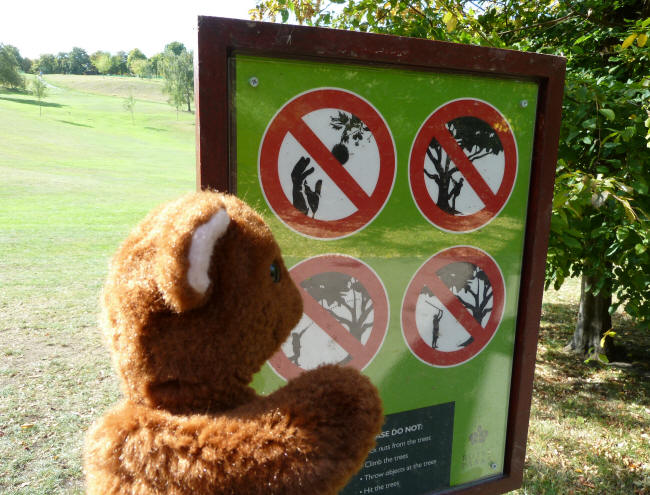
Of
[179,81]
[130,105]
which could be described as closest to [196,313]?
[130,105]

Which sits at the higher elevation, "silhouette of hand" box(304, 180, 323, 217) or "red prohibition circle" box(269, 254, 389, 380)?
"silhouette of hand" box(304, 180, 323, 217)

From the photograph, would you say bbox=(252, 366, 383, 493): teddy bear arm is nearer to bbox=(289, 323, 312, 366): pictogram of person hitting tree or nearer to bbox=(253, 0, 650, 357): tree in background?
bbox=(289, 323, 312, 366): pictogram of person hitting tree

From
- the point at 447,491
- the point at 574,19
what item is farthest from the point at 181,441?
the point at 574,19

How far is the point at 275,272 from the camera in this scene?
3.60 feet

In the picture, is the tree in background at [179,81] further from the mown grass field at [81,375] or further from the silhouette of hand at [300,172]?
the silhouette of hand at [300,172]

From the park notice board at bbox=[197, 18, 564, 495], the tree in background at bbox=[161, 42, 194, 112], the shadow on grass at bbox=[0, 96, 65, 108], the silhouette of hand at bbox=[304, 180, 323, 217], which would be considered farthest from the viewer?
the tree in background at bbox=[161, 42, 194, 112]

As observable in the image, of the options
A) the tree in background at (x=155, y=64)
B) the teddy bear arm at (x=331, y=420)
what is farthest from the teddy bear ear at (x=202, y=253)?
the tree in background at (x=155, y=64)

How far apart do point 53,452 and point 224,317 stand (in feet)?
10.8

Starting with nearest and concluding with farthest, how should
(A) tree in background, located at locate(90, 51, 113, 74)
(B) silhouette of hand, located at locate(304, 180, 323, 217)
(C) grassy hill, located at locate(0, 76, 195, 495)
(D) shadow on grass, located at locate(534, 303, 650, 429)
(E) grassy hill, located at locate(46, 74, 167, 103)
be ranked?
(B) silhouette of hand, located at locate(304, 180, 323, 217)
(C) grassy hill, located at locate(0, 76, 195, 495)
(D) shadow on grass, located at locate(534, 303, 650, 429)
(E) grassy hill, located at locate(46, 74, 167, 103)
(A) tree in background, located at locate(90, 51, 113, 74)

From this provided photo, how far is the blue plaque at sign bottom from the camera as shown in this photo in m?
1.85

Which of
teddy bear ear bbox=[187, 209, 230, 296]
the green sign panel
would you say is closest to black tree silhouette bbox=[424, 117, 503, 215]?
the green sign panel

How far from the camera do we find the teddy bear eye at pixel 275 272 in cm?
109

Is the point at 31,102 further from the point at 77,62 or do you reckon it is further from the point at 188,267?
the point at 188,267

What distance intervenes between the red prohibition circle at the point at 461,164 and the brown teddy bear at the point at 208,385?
85 centimetres
